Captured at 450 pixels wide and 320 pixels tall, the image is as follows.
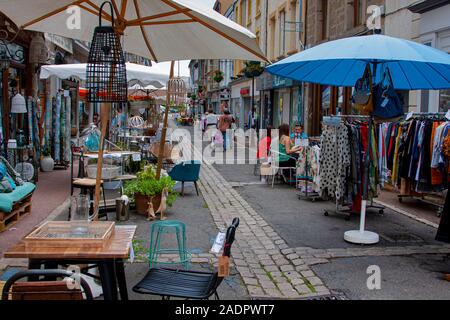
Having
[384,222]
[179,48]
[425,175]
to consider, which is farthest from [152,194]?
[425,175]

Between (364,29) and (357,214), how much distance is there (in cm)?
754

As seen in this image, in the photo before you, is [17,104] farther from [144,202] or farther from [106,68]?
[106,68]

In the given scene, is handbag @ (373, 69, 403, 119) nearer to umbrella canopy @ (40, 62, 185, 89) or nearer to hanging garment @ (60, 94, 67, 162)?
umbrella canopy @ (40, 62, 185, 89)

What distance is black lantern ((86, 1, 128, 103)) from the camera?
13.4ft

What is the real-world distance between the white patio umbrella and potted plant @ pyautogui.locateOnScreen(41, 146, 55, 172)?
21.4 feet

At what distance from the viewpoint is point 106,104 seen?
4.34 m

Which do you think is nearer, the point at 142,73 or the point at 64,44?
the point at 142,73

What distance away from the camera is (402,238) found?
263 inches

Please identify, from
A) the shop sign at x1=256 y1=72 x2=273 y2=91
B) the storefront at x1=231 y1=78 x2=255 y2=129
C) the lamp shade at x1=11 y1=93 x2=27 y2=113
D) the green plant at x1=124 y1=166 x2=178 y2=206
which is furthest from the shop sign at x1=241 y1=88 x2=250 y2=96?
the green plant at x1=124 y1=166 x2=178 y2=206

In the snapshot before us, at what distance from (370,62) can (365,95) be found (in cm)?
47

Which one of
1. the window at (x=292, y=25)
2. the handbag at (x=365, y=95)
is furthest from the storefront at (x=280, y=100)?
the handbag at (x=365, y=95)

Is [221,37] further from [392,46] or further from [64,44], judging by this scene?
[64,44]

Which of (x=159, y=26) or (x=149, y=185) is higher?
(x=159, y=26)

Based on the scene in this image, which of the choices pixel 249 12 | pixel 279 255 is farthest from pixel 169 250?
pixel 249 12
